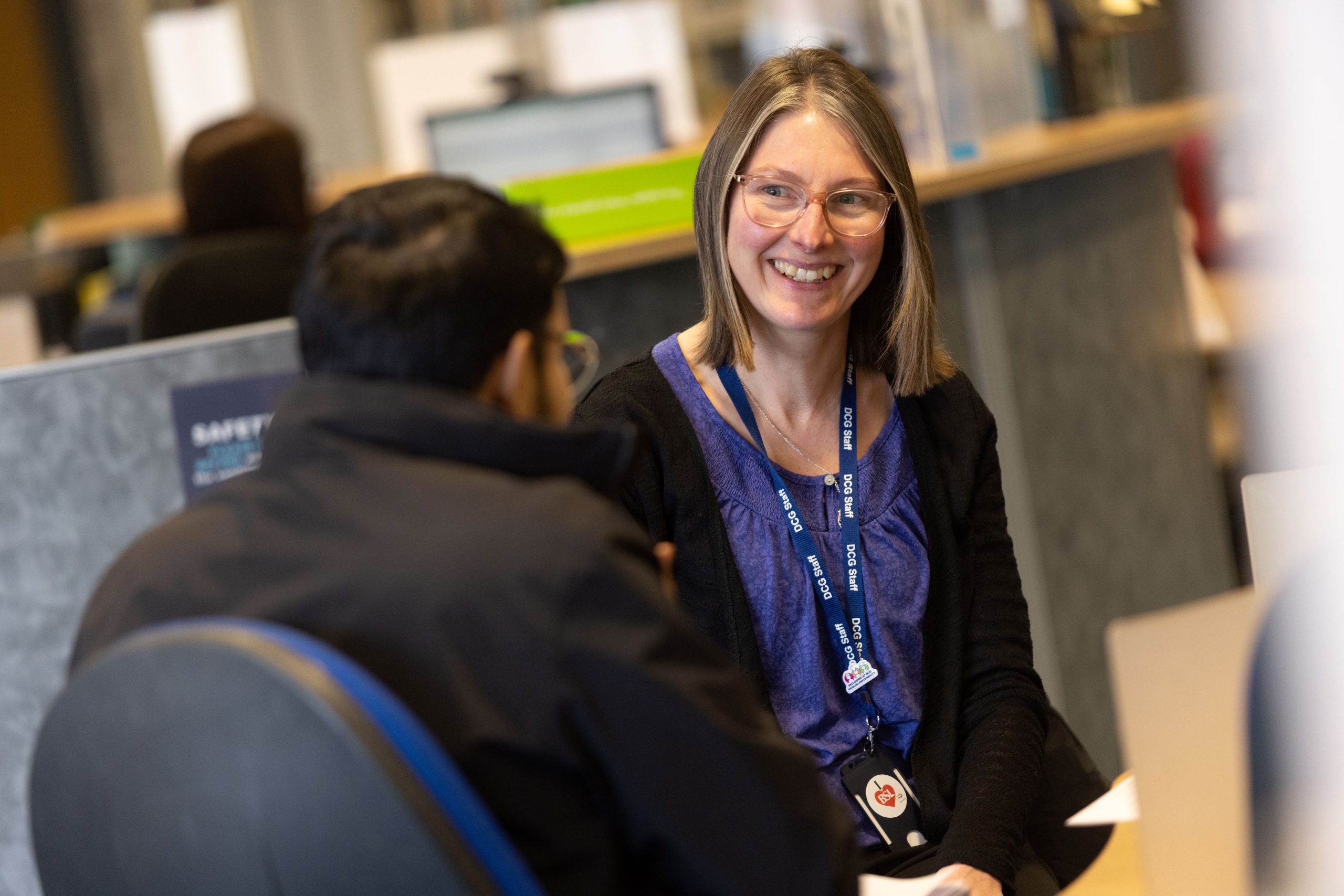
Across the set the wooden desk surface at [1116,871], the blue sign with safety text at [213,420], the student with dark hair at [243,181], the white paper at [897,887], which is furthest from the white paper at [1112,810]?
the student with dark hair at [243,181]

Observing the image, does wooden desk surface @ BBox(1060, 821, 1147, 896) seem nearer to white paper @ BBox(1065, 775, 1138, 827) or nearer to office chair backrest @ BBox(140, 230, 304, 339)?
white paper @ BBox(1065, 775, 1138, 827)

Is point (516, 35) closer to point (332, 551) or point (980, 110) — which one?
point (980, 110)

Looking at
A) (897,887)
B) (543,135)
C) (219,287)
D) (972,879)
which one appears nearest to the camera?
(897,887)

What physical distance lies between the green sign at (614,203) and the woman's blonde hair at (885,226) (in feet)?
2.69

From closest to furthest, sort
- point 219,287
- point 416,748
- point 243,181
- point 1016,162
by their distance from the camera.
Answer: point 416,748 → point 1016,162 → point 219,287 → point 243,181

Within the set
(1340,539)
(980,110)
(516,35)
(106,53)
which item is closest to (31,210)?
(106,53)

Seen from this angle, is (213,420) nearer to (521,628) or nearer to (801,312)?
(801,312)

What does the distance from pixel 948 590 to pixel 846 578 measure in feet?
0.33

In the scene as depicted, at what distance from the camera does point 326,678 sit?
728 millimetres

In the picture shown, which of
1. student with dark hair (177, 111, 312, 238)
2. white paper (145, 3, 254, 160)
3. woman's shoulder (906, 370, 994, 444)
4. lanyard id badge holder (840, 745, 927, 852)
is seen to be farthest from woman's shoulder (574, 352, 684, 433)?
white paper (145, 3, 254, 160)

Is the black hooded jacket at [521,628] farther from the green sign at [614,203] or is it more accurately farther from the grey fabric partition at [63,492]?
the green sign at [614,203]

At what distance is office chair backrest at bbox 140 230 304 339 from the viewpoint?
275 centimetres

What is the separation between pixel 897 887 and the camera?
111cm

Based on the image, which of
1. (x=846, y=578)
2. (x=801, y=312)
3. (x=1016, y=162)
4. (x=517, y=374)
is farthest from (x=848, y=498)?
(x=1016, y=162)
